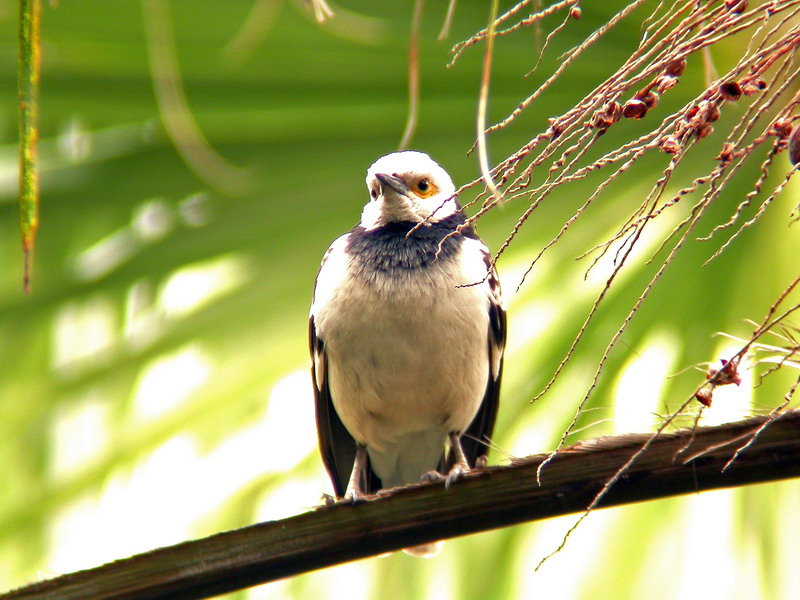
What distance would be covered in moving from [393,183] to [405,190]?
12 centimetres

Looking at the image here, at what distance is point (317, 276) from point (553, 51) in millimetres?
1112

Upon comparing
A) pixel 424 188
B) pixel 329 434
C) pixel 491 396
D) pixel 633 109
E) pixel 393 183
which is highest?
pixel 424 188

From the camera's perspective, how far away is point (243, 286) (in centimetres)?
289

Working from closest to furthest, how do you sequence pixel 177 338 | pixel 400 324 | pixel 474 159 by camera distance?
pixel 177 338
pixel 474 159
pixel 400 324

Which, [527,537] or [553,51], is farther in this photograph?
[553,51]

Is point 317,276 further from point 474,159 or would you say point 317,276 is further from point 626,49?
point 626,49

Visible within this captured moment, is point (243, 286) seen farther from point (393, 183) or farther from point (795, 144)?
point (795, 144)

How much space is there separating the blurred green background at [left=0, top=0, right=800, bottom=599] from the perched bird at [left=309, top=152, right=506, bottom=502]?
0.42 metres

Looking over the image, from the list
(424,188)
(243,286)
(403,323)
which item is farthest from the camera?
(424,188)

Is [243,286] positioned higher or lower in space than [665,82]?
higher

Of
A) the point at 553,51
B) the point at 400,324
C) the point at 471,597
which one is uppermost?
the point at 553,51

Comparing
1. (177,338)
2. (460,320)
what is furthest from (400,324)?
(177,338)

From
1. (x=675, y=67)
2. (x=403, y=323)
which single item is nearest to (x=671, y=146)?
(x=675, y=67)

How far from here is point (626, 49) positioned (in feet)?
9.43
